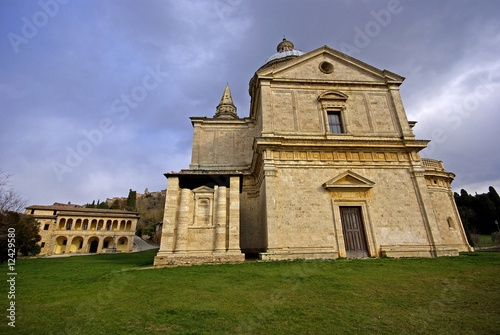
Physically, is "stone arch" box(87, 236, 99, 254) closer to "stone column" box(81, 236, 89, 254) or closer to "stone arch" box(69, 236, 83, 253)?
"stone column" box(81, 236, 89, 254)

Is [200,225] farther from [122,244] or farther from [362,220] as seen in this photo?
[122,244]

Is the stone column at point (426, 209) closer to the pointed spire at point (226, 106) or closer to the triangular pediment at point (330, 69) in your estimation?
the triangular pediment at point (330, 69)

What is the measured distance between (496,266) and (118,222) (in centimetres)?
4691

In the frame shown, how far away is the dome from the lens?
27434mm

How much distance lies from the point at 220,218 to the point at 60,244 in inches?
1599

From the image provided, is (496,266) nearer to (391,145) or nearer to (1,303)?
(391,145)

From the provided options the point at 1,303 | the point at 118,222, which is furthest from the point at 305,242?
the point at 118,222

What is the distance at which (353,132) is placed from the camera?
15.9 metres

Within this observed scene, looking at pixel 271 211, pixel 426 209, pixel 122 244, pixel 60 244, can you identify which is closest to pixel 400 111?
pixel 426 209

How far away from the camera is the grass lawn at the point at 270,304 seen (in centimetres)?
403

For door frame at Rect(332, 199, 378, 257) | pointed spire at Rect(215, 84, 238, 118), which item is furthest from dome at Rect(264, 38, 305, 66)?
door frame at Rect(332, 199, 378, 257)

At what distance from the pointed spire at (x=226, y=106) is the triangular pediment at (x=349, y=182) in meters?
17.1

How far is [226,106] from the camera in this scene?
29141 millimetres

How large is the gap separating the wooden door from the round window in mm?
10143
